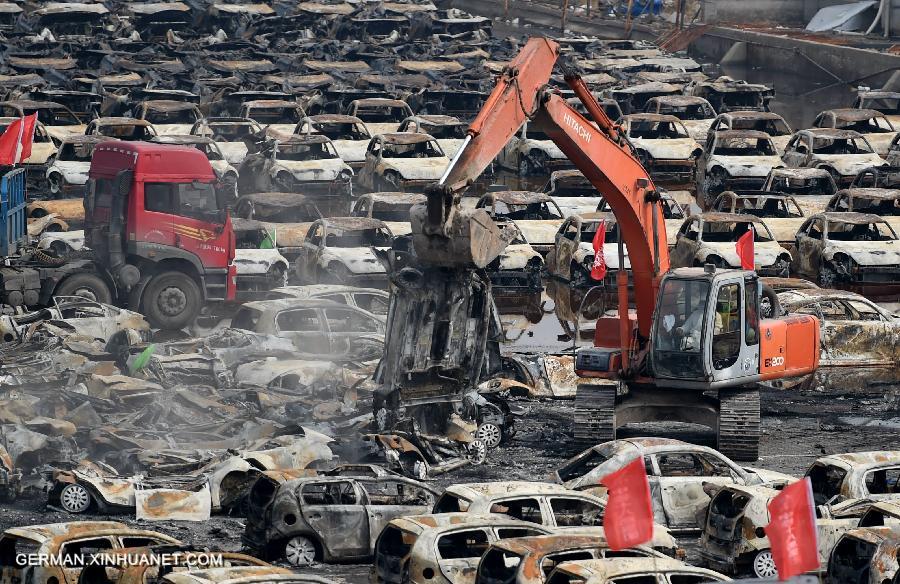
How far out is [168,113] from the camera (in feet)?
134

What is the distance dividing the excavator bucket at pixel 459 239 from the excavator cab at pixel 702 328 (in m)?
2.04

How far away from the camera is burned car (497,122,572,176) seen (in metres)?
38.4

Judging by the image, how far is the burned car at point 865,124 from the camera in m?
40.2

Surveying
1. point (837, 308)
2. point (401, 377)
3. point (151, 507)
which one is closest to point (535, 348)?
→ point (837, 308)

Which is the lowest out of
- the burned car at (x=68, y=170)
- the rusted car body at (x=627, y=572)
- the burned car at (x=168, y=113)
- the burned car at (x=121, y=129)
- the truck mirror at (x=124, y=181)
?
the rusted car body at (x=627, y=572)

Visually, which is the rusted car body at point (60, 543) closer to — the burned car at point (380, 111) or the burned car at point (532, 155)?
the burned car at point (532, 155)

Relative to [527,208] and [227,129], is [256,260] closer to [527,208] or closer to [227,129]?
[527,208]

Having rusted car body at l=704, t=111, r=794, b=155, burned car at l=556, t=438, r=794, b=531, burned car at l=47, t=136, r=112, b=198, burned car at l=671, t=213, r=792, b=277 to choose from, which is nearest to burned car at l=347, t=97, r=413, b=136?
rusted car body at l=704, t=111, r=794, b=155

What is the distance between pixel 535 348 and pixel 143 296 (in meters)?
5.78

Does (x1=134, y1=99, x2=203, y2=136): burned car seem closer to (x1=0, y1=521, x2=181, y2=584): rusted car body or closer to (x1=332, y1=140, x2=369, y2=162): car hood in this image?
(x1=332, y1=140, x2=369, y2=162): car hood

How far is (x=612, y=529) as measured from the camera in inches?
487

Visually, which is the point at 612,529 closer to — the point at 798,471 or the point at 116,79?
the point at 798,471

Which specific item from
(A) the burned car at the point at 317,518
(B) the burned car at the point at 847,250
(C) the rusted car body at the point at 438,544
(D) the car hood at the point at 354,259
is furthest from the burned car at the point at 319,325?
(B) the burned car at the point at 847,250

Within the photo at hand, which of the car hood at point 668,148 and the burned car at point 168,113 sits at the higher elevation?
the burned car at point 168,113
